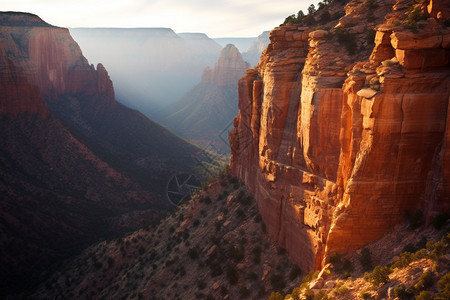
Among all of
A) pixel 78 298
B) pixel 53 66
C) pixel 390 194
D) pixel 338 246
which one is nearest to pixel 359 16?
pixel 390 194

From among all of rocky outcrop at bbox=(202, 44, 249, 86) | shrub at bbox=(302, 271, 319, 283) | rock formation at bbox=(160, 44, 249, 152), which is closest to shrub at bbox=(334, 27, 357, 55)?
shrub at bbox=(302, 271, 319, 283)

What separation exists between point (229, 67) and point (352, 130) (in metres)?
151

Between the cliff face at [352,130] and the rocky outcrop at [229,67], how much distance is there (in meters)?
139

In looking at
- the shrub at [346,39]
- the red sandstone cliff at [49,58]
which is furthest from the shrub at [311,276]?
the red sandstone cliff at [49,58]

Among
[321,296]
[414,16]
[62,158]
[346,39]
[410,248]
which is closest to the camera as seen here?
[410,248]

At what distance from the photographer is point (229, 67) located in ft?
548

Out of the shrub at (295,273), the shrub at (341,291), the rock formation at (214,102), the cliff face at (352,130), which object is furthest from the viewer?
the rock formation at (214,102)

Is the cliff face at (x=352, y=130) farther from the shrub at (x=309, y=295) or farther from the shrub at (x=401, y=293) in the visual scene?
the shrub at (x=401, y=293)

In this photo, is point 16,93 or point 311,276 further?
point 16,93

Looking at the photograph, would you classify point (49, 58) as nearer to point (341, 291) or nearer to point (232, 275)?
point (232, 275)

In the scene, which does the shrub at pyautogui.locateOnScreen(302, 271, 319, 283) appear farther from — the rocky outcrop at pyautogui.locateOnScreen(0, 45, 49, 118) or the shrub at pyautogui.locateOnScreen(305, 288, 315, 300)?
the rocky outcrop at pyautogui.locateOnScreen(0, 45, 49, 118)

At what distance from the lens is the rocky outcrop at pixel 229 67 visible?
540 ft

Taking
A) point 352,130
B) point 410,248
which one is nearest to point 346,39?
point 352,130

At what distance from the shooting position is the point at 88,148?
7688 centimetres
